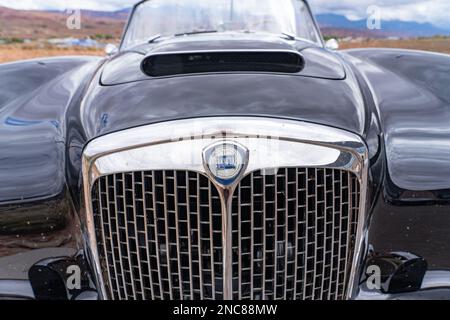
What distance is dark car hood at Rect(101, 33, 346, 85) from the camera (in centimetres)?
267

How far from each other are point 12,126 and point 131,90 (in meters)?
0.62

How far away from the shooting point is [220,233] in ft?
6.81

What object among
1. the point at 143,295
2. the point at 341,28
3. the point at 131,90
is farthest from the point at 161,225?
the point at 341,28

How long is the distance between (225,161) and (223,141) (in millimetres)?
75

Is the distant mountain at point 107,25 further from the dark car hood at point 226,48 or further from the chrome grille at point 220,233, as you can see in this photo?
the chrome grille at point 220,233

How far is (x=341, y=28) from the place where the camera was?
4160 millimetres

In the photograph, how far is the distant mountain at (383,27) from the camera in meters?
3.50

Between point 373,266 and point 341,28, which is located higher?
point 341,28

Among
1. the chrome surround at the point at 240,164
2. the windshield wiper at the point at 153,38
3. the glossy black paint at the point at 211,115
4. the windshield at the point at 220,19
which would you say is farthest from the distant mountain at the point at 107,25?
the chrome surround at the point at 240,164

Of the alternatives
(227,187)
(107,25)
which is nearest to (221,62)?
(227,187)

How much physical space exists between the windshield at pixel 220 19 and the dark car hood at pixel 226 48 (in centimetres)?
42

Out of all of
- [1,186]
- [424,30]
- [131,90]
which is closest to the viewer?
[1,186]
